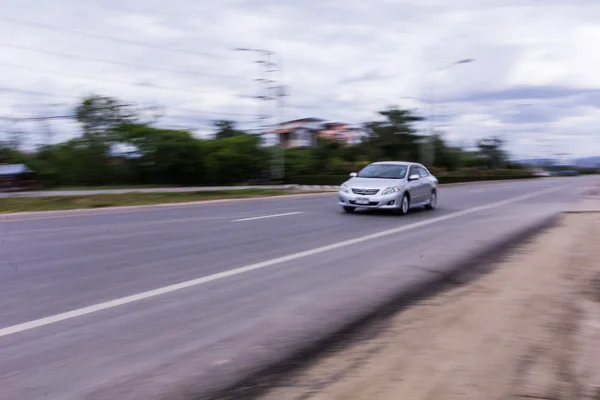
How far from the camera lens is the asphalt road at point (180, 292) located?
4.59 m

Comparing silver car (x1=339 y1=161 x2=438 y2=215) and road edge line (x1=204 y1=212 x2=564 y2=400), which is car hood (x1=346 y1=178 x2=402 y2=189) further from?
road edge line (x1=204 y1=212 x2=564 y2=400)

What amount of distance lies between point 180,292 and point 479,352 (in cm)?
358

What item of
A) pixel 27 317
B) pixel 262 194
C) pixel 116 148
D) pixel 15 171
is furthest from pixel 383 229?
pixel 116 148

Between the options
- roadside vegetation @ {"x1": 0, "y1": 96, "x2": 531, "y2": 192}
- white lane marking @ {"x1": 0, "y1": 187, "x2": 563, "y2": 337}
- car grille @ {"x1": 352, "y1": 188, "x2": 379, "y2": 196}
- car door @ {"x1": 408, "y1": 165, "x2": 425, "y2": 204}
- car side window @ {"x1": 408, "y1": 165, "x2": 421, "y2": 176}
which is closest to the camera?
white lane marking @ {"x1": 0, "y1": 187, "x2": 563, "y2": 337}

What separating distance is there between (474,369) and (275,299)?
9.22 feet

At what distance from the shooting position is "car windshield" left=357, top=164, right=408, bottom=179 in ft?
60.5

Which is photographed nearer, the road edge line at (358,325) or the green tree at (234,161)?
the road edge line at (358,325)

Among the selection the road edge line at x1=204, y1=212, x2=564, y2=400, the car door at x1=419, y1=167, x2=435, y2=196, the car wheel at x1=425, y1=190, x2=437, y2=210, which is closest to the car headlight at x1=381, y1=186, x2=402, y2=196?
the car door at x1=419, y1=167, x2=435, y2=196

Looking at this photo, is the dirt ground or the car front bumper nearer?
the dirt ground

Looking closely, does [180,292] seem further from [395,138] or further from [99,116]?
[395,138]

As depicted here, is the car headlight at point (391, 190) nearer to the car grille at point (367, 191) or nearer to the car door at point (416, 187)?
the car grille at point (367, 191)

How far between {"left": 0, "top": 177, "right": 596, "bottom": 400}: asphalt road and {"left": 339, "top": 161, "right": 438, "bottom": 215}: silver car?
8.05 feet

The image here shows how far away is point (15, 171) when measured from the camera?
30.5 m

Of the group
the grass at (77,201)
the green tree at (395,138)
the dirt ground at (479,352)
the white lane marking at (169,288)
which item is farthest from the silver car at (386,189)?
the green tree at (395,138)
